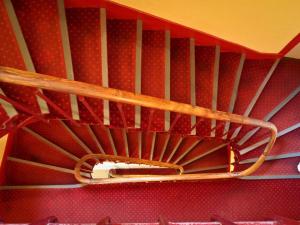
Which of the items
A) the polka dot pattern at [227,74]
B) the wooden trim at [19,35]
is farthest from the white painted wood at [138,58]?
the polka dot pattern at [227,74]

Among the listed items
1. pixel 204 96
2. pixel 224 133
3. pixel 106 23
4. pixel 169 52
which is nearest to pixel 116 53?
pixel 106 23

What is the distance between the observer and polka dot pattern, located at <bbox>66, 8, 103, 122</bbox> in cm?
283

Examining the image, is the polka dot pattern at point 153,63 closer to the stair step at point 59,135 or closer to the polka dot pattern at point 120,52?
the polka dot pattern at point 120,52

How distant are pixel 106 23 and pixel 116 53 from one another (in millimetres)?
294

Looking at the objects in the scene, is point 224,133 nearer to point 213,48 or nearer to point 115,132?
point 213,48

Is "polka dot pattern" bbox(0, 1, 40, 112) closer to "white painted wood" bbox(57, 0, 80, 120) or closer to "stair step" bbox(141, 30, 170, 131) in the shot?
"white painted wood" bbox(57, 0, 80, 120)

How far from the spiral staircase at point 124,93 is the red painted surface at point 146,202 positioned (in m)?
0.15

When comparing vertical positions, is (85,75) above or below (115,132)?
below

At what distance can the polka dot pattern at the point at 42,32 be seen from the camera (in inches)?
102

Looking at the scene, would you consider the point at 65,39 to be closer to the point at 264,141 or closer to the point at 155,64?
the point at 155,64

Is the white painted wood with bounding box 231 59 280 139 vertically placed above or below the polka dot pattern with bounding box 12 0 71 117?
above

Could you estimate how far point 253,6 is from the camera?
2.89 metres

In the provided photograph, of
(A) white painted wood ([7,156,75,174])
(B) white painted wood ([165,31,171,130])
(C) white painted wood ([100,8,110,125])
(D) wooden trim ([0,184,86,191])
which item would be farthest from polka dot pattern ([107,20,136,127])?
(D) wooden trim ([0,184,86,191])

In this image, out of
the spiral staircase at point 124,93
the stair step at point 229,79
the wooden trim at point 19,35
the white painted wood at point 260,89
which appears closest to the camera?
the wooden trim at point 19,35
